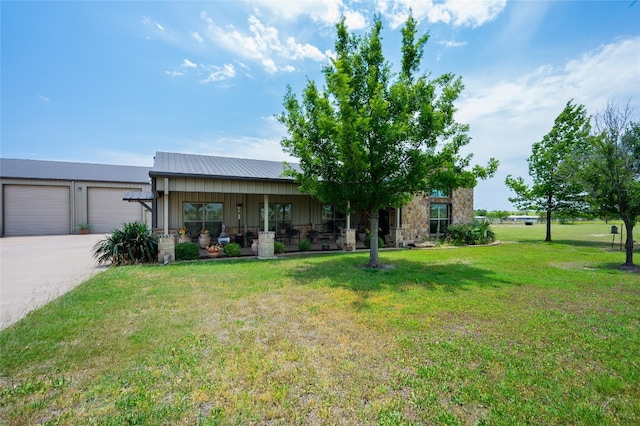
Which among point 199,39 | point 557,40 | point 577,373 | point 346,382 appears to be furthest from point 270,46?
point 577,373

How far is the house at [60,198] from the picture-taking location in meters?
18.8

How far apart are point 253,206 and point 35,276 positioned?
8.45m

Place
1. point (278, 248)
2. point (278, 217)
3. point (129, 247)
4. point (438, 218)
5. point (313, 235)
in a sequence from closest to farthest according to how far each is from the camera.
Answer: point (129, 247), point (278, 248), point (278, 217), point (313, 235), point (438, 218)

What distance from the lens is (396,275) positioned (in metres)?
7.90

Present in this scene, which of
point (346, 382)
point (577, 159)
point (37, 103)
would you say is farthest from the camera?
point (37, 103)

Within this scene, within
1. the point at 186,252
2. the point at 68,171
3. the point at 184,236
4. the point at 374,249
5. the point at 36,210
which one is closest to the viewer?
the point at 374,249

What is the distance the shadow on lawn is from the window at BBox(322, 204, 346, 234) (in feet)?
19.4

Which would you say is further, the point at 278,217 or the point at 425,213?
the point at 425,213

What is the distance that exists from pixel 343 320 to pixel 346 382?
1701 mm

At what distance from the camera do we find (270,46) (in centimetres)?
1038

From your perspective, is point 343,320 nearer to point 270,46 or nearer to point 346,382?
point 346,382

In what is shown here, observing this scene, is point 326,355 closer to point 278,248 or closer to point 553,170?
point 278,248

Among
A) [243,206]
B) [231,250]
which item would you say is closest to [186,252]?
[231,250]

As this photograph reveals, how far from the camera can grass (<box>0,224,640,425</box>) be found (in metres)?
2.53
